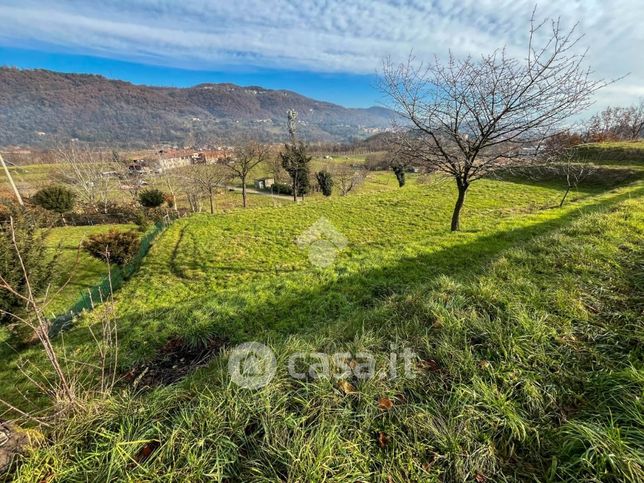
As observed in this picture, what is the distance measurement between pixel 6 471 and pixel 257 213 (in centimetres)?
1552

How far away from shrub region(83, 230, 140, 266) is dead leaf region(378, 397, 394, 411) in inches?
467

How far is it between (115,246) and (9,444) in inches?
432

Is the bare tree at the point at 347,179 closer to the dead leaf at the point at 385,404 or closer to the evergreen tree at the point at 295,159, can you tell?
the evergreen tree at the point at 295,159

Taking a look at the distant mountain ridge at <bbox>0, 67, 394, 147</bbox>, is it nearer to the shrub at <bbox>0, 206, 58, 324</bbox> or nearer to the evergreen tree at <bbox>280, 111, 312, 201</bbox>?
the evergreen tree at <bbox>280, 111, 312, 201</bbox>

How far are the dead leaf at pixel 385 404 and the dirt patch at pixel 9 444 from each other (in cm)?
231

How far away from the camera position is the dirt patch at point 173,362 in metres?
3.44

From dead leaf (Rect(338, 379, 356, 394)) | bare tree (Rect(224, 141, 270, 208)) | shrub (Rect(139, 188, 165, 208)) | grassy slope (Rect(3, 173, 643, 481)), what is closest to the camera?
grassy slope (Rect(3, 173, 643, 481))

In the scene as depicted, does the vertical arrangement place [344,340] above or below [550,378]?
below

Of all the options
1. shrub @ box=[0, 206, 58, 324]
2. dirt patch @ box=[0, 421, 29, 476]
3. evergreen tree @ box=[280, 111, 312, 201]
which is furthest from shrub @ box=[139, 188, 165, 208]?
dirt patch @ box=[0, 421, 29, 476]

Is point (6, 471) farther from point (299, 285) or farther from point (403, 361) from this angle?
point (299, 285)

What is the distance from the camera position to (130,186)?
2947 centimetres

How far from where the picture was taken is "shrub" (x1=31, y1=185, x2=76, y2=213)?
18.2 metres

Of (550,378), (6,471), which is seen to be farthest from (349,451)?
(6,471)

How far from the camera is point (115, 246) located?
35.2 ft
